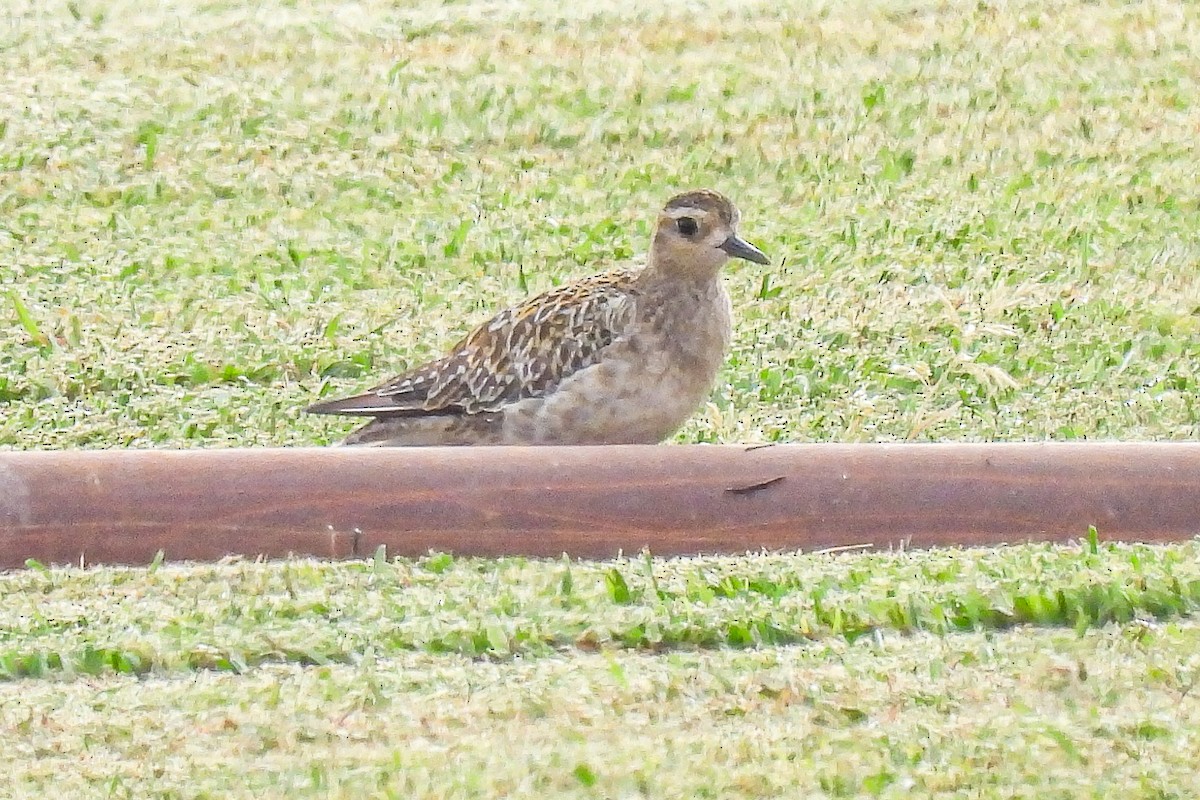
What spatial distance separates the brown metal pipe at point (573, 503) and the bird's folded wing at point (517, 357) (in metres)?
1.39

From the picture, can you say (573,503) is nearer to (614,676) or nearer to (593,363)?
(614,676)

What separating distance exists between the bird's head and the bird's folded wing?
0.15m

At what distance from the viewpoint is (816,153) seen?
11148mm

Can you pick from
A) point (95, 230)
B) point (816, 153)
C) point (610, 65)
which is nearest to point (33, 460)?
point (95, 230)

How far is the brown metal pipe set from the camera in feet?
19.1

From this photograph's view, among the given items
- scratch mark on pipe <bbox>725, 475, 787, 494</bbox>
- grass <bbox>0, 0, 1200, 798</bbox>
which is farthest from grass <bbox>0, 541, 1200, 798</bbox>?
scratch mark on pipe <bbox>725, 475, 787, 494</bbox>

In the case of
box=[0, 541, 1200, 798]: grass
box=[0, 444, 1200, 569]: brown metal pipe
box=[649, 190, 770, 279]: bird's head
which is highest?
box=[649, 190, 770, 279]: bird's head

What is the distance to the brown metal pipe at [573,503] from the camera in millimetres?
5836

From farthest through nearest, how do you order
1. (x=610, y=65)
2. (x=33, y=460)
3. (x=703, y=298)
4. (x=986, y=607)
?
1. (x=610, y=65)
2. (x=703, y=298)
3. (x=33, y=460)
4. (x=986, y=607)

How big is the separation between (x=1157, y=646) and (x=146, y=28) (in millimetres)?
9030

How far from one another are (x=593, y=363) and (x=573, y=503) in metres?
1.41

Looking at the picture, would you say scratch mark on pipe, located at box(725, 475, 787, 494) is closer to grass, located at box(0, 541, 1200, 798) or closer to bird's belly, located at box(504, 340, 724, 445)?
grass, located at box(0, 541, 1200, 798)

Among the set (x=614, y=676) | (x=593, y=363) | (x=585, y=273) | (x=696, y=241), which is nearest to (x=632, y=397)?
(x=593, y=363)

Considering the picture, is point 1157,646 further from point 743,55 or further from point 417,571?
point 743,55
